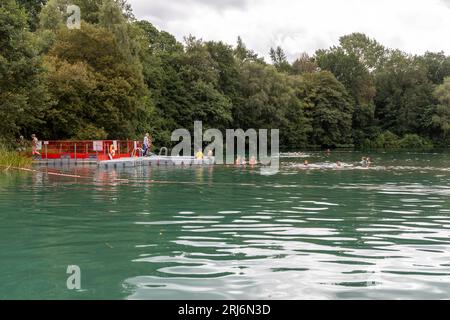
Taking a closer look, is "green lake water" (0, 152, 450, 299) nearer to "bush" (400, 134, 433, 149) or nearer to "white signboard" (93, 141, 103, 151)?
"white signboard" (93, 141, 103, 151)

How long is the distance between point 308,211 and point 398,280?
7449 millimetres

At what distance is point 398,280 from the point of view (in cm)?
794

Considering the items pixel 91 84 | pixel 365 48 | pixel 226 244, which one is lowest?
pixel 226 244

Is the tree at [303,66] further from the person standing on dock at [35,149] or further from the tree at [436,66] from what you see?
the person standing on dock at [35,149]

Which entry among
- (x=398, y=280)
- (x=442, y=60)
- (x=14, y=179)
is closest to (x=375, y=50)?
(x=442, y=60)

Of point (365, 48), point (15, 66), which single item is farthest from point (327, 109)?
point (15, 66)

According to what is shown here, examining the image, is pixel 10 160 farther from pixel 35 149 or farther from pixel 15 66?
pixel 35 149

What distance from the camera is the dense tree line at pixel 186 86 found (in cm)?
4062

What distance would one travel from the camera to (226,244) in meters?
10.5

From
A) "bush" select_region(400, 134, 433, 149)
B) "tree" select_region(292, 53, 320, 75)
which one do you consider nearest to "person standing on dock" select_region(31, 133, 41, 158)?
"bush" select_region(400, 134, 433, 149)

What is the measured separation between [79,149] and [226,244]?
33392mm

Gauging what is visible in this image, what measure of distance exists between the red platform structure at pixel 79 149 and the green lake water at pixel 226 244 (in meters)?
20.4
